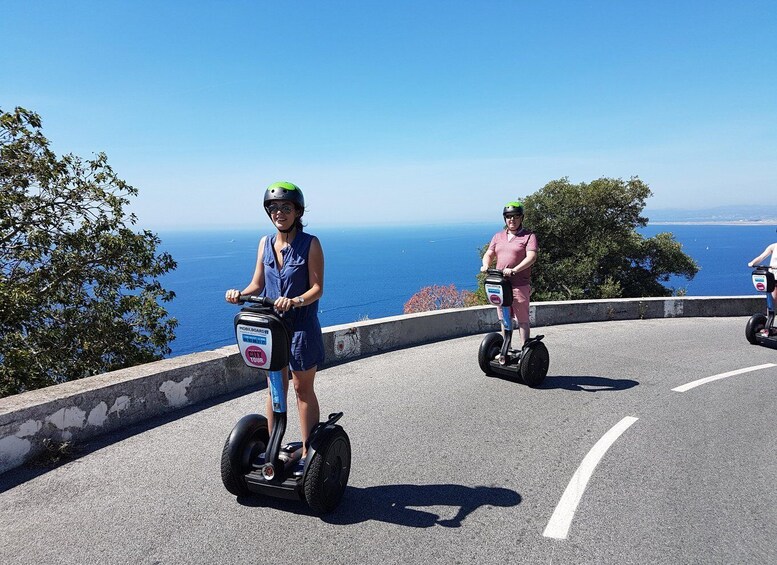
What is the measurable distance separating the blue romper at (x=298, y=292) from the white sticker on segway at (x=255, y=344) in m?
0.23

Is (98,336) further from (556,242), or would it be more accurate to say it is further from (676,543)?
(556,242)

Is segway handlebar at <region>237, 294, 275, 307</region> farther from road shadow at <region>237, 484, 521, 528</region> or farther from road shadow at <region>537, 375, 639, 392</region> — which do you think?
road shadow at <region>537, 375, 639, 392</region>

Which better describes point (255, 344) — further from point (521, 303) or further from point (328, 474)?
point (521, 303)

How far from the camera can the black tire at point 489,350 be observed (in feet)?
21.0

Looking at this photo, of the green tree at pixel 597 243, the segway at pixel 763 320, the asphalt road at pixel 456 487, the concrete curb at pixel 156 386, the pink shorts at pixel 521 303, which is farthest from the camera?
the green tree at pixel 597 243

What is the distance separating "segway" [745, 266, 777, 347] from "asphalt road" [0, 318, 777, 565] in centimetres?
297

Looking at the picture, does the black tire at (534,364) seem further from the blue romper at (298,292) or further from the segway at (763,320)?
the segway at (763,320)

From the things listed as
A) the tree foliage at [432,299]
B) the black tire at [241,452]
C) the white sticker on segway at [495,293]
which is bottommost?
the tree foliage at [432,299]

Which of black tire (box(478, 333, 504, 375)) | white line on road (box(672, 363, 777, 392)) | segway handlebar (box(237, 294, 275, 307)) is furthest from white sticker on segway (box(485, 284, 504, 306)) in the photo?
segway handlebar (box(237, 294, 275, 307))

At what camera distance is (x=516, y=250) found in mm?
6113

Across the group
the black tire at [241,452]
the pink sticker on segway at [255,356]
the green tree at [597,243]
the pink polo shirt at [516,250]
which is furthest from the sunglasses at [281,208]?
the green tree at [597,243]

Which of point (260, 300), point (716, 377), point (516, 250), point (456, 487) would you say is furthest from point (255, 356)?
point (716, 377)

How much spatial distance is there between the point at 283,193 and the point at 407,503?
2.25 meters

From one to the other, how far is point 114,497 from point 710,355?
27.4 feet
